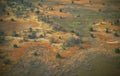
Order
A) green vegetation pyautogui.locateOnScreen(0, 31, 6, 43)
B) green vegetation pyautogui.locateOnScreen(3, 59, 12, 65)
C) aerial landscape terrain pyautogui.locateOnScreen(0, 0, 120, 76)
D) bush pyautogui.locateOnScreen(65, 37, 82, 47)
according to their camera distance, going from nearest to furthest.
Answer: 1. aerial landscape terrain pyautogui.locateOnScreen(0, 0, 120, 76)
2. green vegetation pyautogui.locateOnScreen(3, 59, 12, 65)
3. bush pyautogui.locateOnScreen(65, 37, 82, 47)
4. green vegetation pyautogui.locateOnScreen(0, 31, 6, 43)

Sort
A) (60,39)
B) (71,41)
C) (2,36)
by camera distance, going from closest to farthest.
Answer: (71,41), (60,39), (2,36)

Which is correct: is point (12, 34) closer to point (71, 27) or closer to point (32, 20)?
point (32, 20)

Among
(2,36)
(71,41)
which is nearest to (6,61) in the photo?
(2,36)

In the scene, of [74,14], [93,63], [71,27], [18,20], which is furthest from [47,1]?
[93,63]

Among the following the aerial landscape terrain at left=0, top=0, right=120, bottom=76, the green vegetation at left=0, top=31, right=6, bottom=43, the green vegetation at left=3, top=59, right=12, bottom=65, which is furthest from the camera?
the green vegetation at left=0, top=31, right=6, bottom=43

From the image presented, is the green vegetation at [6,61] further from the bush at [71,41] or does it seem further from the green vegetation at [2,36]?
the bush at [71,41]

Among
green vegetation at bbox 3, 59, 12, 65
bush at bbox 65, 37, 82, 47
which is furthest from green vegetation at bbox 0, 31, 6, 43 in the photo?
bush at bbox 65, 37, 82, 47

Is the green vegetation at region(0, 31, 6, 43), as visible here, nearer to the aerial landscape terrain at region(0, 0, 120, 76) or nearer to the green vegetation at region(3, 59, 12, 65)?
the aerial landscape terrain at region(0, 0, 120, 76)

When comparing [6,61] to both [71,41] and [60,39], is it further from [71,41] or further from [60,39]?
[71,41]

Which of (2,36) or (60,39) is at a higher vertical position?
(2,36)
